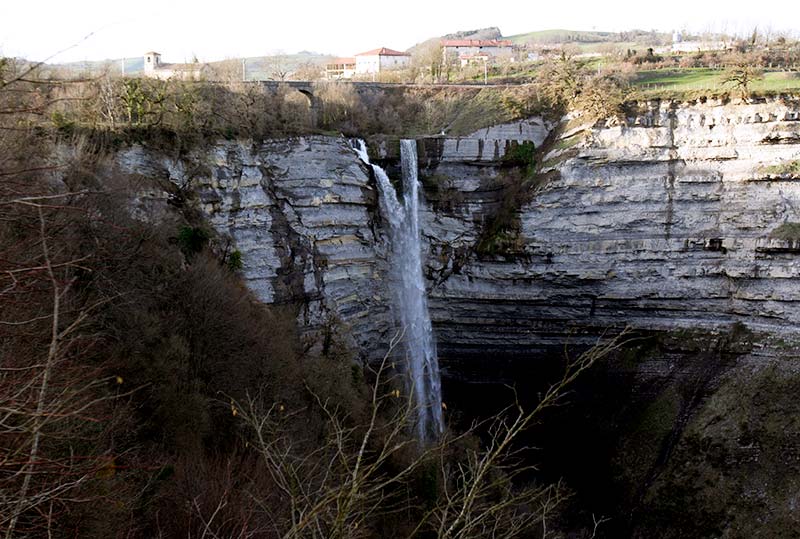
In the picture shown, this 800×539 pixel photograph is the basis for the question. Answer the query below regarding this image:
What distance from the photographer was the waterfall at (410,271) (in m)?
22.9

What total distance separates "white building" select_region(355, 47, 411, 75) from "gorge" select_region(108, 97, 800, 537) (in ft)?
90.3

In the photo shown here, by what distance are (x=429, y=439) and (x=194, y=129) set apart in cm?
1199

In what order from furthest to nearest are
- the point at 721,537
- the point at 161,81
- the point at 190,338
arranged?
the point at 161,81 → the point at 721,537 → the point at 190,338

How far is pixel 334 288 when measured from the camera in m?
21.4

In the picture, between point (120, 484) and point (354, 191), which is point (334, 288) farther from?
point (120, 484)

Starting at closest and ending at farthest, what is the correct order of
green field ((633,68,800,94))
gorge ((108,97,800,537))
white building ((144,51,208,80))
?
1. gorge ((108,97,800,537))
2. green field ((633,68,800,94))
3. white building ((144,51,208,80))

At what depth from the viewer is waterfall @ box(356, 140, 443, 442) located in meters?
22.9

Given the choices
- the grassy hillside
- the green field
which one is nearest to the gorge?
the green field

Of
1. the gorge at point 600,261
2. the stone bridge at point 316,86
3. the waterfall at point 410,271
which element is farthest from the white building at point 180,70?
the waterfall at point 410,271

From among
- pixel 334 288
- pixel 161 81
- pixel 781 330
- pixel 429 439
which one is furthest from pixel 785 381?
pixel 161 81

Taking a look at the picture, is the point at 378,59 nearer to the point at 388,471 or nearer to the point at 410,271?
the point at 410,271

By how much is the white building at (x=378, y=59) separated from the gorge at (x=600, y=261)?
90.3 ft

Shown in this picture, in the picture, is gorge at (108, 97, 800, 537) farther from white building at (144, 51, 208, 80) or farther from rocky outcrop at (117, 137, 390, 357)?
white building at (144, 51, 208, 80)

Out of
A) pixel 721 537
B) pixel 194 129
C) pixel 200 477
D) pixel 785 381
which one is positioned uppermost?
pixel 194 129
